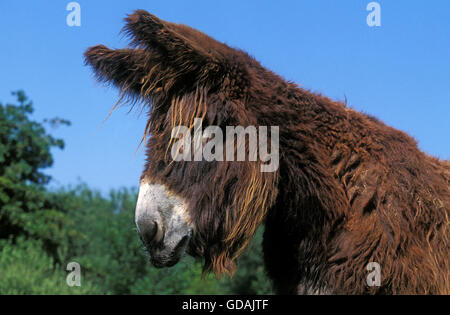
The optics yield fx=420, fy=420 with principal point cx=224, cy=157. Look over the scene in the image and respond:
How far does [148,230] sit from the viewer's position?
2.16 meters

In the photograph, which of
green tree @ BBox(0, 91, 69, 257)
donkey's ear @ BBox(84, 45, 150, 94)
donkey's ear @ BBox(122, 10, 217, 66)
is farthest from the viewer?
green tree @ BBox(0, 91, 69, 257)

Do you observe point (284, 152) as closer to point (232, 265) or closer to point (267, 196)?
point (267, 196)

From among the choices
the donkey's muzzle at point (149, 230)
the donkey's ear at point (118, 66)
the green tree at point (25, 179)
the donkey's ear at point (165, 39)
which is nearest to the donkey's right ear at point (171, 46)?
the donkey's ear at point (165, 39)

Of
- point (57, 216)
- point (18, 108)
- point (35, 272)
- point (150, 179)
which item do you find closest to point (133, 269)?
point (35, 272)

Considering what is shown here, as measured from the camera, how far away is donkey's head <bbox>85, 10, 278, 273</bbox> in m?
2.19

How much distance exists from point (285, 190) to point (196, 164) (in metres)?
0.52

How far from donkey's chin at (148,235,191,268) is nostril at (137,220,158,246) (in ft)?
0.25

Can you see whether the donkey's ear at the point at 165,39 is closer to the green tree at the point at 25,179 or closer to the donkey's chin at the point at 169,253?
the donkey's chin at the point at 169,253


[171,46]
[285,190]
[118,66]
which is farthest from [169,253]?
[118,66]

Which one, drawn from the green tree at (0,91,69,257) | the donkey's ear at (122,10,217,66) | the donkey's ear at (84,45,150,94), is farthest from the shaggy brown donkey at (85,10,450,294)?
the green tree at (0,91,69,257)

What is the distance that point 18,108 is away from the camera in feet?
74.3

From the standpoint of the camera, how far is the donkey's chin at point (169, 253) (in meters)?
2.20

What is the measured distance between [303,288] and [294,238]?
272 millimetres

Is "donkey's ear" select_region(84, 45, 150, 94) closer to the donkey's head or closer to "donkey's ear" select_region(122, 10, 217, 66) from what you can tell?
the donkey's head
